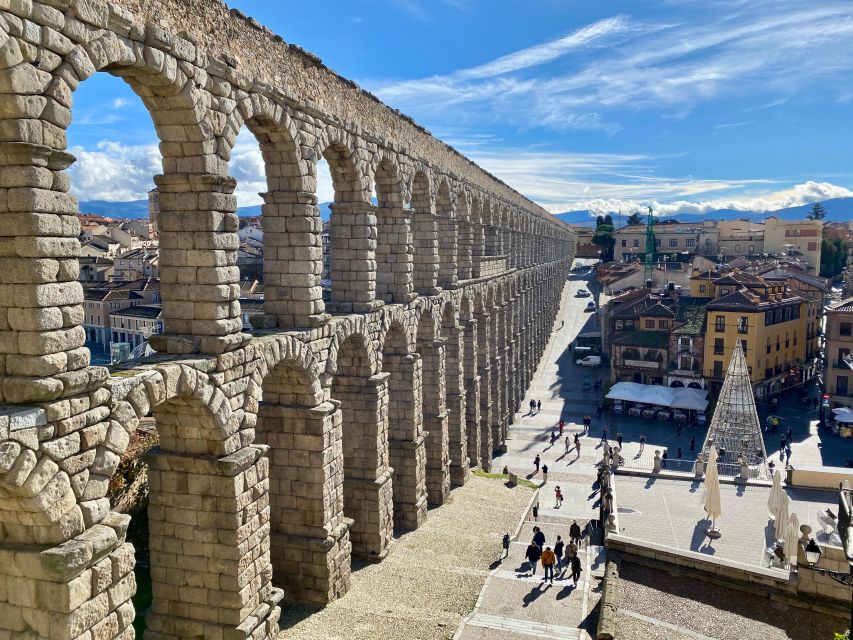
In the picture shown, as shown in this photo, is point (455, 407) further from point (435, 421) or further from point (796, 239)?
point (796, 239)

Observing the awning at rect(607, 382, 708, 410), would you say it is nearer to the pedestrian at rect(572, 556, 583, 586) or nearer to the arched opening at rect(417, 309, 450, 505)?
the arched opening at rect(417, 309, 450, 505)

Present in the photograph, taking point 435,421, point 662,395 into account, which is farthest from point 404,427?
point 662,395

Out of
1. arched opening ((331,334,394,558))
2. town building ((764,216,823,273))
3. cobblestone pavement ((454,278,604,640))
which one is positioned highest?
town building ((764,216,823,273))

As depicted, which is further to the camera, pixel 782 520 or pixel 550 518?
pixel 550 518

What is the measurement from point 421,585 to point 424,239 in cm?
1432

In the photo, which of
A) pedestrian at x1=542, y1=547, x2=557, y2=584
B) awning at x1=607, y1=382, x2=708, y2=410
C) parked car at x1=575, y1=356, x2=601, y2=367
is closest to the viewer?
pedestrian at x1=542, y1=547, x2=557, y2=584

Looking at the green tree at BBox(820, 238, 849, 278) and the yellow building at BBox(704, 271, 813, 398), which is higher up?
the green tree at BBox(820, 238, 849, 278)

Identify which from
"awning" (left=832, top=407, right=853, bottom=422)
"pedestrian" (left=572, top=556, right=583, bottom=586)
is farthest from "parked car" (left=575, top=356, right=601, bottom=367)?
"pedestrian" (left=572, top=556, right=583, bottom=586)

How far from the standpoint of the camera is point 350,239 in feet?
72.5

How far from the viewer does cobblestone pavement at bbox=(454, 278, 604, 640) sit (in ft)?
66.7

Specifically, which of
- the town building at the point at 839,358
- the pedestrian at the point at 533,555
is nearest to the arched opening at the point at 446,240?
the pedestrian at the point at 533,555

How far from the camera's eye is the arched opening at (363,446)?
75.8ft

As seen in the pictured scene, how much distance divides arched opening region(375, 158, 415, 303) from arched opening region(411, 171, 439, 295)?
3.88m

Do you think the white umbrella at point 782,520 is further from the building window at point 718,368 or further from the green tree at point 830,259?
the green tree at point 830,259
